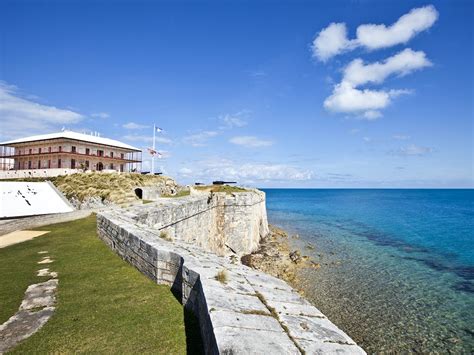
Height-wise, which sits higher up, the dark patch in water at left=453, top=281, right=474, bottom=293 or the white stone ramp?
the white stone ramp

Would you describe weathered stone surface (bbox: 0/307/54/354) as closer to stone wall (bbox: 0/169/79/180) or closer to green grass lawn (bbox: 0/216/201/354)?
green grass lawn (bbox: 0/216/201/354)

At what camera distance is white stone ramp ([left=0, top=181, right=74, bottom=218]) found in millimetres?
→ 18125

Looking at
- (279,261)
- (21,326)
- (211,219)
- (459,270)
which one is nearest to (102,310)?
(21,326)

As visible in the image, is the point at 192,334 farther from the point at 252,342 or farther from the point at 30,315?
the point at 30,315

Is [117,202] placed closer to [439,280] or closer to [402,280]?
[402,280]

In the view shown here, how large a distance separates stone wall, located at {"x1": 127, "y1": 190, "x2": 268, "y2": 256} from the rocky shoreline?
4.19 feet

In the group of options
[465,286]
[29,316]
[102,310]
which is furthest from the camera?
[465,286]

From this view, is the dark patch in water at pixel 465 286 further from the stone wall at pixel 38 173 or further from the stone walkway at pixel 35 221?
the stone wall at pixel 38 173

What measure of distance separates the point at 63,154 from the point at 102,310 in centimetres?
4123

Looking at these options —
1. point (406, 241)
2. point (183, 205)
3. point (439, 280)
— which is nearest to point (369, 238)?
point (406, 241)

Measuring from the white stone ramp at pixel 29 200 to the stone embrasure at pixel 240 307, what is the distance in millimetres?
15188

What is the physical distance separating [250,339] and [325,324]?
50.4 inches

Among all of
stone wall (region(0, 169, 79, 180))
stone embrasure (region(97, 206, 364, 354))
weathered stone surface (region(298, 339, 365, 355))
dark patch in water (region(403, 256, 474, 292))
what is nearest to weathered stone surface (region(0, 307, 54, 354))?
stone embrasure (region(97, 206, 364, 354))

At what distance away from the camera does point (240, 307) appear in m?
4.11
